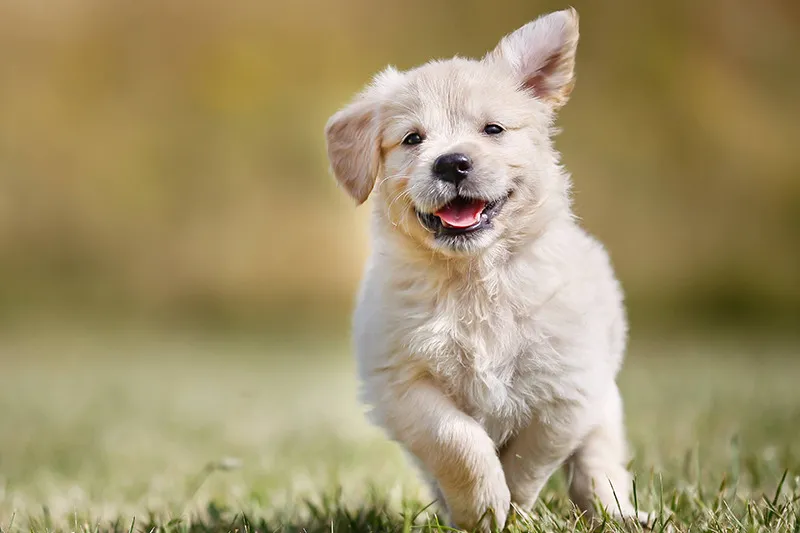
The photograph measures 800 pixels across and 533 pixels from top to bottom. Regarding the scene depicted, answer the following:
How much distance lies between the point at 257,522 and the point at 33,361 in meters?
6.31

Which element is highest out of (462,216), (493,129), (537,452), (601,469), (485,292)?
(493,129)

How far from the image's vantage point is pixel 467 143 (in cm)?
285

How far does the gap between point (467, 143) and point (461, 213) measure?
20cm

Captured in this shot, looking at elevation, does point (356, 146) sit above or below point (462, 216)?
above

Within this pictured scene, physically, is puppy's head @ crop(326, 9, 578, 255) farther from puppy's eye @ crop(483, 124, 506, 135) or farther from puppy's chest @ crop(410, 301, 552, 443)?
puppy's chest @ crop(410, 301, 552, 443)

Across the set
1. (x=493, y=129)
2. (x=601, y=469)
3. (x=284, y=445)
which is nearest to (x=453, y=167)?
(x=493, y=129)

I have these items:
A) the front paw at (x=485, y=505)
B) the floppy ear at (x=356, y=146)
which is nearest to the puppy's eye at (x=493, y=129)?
the floppy ear at (x=356, y=146)

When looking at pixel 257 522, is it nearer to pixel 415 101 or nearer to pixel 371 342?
pixel 371 342

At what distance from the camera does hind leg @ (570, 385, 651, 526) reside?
2.95 meters

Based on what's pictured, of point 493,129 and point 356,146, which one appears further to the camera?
point 356,146

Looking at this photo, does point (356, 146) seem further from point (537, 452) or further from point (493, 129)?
point (537, 452)

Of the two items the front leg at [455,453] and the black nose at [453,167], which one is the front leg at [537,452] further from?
the black nose at [453,167]

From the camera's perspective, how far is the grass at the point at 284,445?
2.97 meters

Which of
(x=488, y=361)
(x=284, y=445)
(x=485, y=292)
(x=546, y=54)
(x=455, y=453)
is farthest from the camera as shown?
(x=284, y=445)
